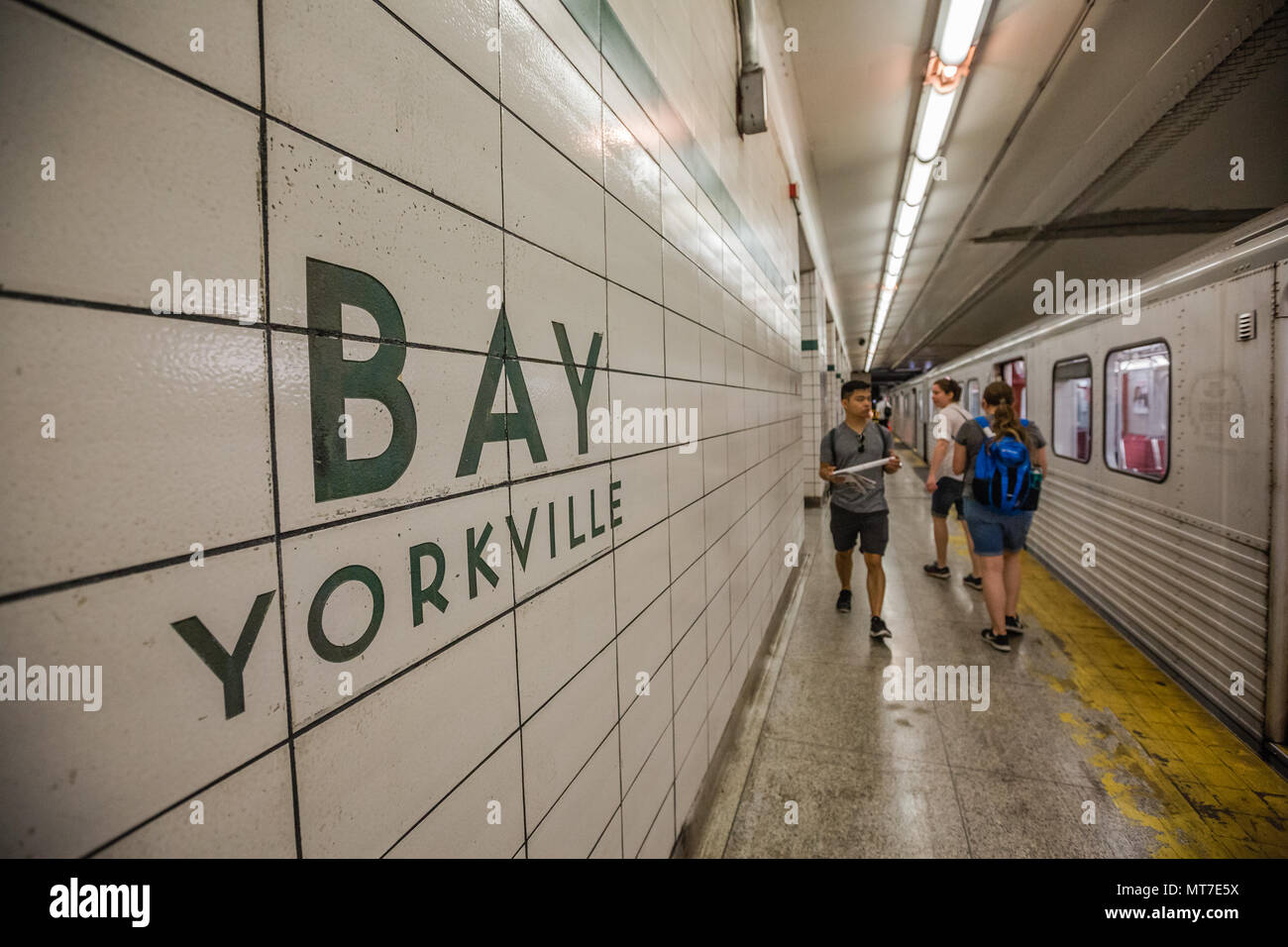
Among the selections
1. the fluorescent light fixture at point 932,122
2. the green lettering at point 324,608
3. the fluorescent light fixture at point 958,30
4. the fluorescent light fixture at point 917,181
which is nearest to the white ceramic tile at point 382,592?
the green lettering at point 324,608

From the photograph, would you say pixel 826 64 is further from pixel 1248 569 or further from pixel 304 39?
pixel 304 39

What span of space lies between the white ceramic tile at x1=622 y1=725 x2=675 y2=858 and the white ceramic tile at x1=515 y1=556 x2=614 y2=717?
53 cm

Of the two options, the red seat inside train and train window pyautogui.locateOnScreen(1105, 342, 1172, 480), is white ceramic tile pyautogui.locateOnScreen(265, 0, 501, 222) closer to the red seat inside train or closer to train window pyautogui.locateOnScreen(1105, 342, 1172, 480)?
train window pyautogui.locateOnScreen(1105, 342, 1172, 480)

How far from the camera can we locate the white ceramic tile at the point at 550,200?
1101 millimetres

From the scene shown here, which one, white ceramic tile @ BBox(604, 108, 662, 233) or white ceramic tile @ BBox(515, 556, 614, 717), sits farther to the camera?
white ceramic tile @ BBox(604, 108, 662, 233)

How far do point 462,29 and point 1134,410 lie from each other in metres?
5.04

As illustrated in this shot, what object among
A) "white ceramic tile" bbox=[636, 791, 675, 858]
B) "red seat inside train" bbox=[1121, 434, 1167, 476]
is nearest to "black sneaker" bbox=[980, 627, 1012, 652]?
"red seat inside train" bbox=[1121, 434, 1167, 476]

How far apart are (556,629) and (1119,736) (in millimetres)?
3118

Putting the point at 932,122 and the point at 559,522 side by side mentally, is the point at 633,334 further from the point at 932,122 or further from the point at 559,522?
the point at 932,122

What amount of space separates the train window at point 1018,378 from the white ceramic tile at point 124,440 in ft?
21.8

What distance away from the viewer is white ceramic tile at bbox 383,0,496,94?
877 mm

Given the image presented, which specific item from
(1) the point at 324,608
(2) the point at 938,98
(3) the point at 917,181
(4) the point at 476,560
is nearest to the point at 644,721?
(4) the point at 476,560

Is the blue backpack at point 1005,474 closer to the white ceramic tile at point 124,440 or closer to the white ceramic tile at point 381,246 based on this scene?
the white ceramic tile at point 381,246
